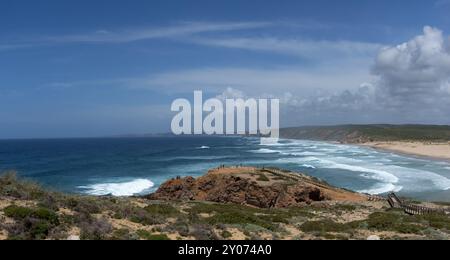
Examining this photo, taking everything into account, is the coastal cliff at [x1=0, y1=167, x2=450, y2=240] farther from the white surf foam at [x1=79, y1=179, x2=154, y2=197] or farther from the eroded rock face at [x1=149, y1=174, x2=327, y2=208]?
the white surf foam at [x1=79, y1=179, x2=154, y2=197]

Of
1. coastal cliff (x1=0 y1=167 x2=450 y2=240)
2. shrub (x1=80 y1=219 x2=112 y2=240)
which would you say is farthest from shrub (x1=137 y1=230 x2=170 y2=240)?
shrub (x1=80 y1=219 x2=112 y2=240)

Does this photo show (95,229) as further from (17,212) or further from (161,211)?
(161,211)

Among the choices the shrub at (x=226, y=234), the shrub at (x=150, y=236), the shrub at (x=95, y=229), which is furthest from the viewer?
the shrub at (x=226, y=234)

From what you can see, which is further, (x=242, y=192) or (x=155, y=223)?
(x=242, y=192)

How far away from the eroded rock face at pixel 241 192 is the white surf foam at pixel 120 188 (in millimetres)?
14729

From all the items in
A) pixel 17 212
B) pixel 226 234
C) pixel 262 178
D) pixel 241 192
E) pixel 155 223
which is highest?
pixel 17 212

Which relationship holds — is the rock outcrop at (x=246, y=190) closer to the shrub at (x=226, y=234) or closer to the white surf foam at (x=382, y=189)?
the white surf foam at (x=382, y=189)

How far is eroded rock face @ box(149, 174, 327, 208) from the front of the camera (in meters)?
33.0

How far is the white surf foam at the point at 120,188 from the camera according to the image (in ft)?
165

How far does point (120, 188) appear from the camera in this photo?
54500 mm

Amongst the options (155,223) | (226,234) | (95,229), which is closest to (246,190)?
(155,223)

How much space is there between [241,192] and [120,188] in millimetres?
24921

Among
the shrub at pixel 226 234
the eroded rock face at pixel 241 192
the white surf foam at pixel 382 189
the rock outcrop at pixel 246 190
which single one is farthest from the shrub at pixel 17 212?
the white surf foam at pixel 382 189
